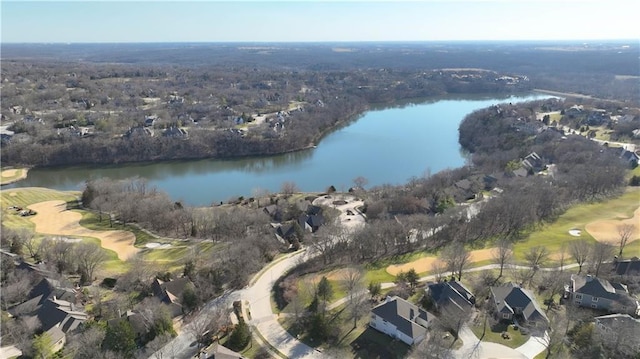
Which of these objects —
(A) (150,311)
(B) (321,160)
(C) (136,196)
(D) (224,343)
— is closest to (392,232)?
(D) (224,343)

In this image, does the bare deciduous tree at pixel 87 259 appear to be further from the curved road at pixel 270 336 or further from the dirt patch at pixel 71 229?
the curved road at pixel 270 336

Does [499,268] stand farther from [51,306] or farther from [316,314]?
[51,306]

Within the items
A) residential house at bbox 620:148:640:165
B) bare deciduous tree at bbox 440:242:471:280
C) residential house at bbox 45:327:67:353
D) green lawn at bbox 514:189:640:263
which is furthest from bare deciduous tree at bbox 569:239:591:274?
residential house at bbox 620:148:640:165

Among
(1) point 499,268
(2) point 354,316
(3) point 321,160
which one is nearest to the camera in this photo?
(2) point 354,316

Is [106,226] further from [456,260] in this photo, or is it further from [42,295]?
[456,260]

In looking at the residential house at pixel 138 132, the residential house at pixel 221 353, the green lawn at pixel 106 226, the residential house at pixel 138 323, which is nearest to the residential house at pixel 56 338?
the residential house at pixel 138 323
